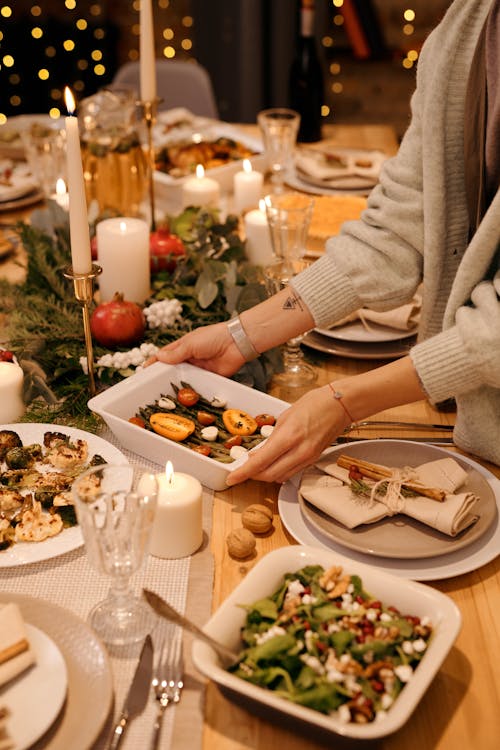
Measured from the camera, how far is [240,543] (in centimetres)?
108

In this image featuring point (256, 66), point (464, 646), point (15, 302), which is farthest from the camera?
point (256, 66)

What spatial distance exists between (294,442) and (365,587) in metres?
0.26

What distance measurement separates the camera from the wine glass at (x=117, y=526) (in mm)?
901

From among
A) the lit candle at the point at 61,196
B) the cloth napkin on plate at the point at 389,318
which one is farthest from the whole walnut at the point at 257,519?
the lit candle at the point at 61,196

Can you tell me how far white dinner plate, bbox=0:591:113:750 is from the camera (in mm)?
809

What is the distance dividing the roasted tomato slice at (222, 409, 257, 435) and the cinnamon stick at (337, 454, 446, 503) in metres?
0.15

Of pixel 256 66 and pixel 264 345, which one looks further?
pixel 256 66

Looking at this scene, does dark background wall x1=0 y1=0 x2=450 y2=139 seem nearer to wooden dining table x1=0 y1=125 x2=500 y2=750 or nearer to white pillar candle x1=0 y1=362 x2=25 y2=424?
white pillar candle x1=0 y1=362 x2=25 y2=424

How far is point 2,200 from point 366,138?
1236 millimetres

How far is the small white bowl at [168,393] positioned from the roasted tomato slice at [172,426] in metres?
0.03

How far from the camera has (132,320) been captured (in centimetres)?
151

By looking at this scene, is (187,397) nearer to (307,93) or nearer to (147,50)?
(147,50)

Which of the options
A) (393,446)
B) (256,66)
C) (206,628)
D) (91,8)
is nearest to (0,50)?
(91,8)

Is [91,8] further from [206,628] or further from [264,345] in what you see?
[206,628]
